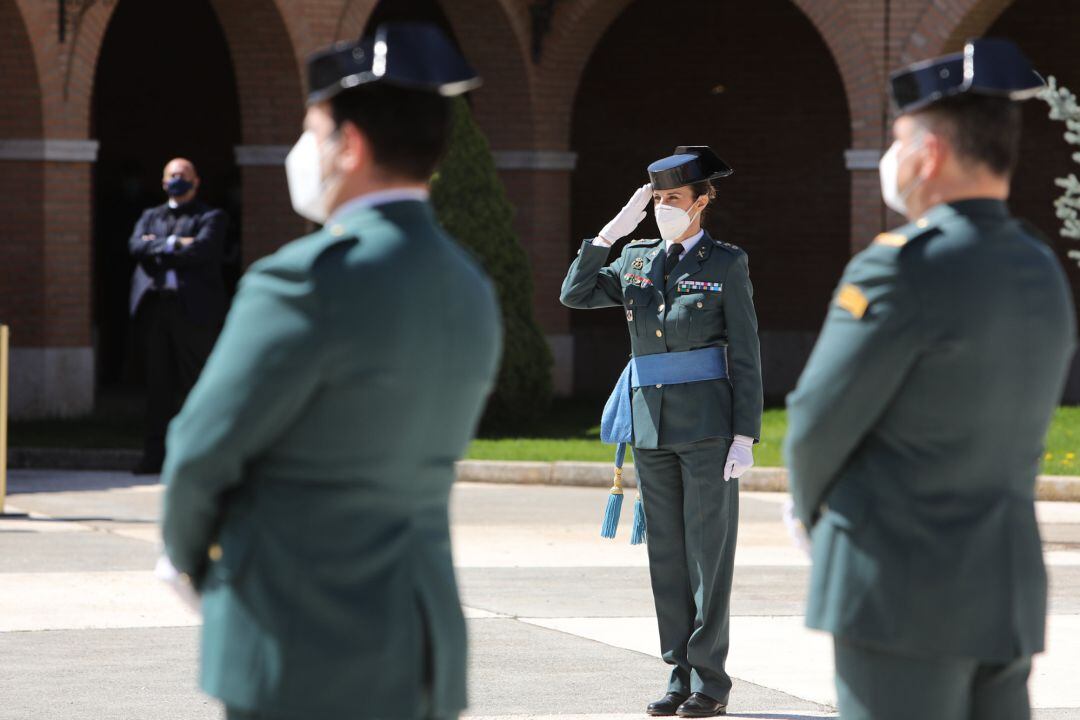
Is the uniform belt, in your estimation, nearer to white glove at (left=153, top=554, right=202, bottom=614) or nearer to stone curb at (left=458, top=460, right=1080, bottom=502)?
white glove at (left=153, top=554, right=202, bottom=614)

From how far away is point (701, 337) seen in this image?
6379 mm

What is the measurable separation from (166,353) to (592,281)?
727cm

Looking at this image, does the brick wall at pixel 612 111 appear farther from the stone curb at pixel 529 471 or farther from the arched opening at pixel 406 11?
the stone curb at pixel 529 471

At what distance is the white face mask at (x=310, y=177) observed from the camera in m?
3.05

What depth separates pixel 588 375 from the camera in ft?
72.6

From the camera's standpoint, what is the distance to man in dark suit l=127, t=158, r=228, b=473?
42.6ft

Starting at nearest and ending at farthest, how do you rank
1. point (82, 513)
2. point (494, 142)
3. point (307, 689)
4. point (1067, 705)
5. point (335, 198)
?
point (307, 689) → point (335, 198) → point (1067, 705) → point (82, 513) → point (494, 142)

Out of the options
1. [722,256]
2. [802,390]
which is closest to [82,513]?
[722,256]

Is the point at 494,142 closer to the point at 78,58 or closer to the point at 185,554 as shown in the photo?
the point at 78,58

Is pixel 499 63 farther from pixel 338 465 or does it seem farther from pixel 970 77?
pixel 338 465

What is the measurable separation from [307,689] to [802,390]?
1031 mm

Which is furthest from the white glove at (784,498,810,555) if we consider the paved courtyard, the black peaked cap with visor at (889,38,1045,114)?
the black peaked cap with visor at (889,38,1045,114)

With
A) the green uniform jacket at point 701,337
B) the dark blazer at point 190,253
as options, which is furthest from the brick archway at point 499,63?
the green uniform jacket at point 701,337

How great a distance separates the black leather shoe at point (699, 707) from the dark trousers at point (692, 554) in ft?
0.12
